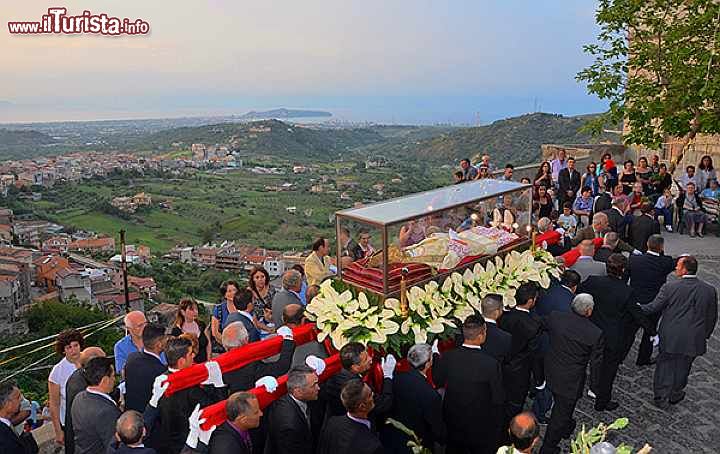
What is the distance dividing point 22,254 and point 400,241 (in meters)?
20.4

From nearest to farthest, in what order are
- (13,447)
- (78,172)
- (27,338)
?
(13,447)
(27,338)
(78,172)

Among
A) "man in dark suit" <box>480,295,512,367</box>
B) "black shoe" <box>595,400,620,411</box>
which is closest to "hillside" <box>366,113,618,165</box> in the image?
"black shoe" <box>595,400,620,411</box>

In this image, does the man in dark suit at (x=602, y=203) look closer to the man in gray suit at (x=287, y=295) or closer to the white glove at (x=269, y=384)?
the man in gray suit at (x=287, y=295)

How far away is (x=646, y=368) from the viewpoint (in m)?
6.99

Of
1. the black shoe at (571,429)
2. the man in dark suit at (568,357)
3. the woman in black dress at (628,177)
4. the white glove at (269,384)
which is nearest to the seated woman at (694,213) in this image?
the woman in black dress at (628,177)

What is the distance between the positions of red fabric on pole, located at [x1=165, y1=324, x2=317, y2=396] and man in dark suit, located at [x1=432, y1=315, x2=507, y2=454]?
3.96ft

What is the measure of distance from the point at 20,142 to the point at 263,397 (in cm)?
3043

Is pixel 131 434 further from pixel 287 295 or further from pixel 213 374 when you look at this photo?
pixel 287 295

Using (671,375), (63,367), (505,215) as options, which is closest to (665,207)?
(671,375)

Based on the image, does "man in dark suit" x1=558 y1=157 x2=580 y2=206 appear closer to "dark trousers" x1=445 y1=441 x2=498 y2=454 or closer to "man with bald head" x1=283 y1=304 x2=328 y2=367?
"dark trousers" x1=445 y1=441 x2=498 y2=454

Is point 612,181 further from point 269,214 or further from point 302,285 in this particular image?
point 269,214

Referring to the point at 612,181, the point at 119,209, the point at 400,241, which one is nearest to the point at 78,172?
the point at 119,209

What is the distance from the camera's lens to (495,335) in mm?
4879

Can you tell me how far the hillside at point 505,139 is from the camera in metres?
27.6
